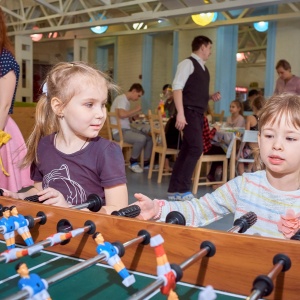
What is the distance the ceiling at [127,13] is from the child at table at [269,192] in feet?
16.9

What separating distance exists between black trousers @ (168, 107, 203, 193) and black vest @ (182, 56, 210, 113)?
0.26 feet

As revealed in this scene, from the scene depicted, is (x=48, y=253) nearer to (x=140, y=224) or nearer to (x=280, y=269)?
(x=140, y=224)

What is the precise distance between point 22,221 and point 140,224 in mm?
289

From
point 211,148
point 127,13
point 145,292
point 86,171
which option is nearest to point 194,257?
point 145,292

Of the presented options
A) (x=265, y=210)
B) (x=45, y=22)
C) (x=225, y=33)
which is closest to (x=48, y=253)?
(x=265, y=210)

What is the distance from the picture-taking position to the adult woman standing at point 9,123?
7.93ft

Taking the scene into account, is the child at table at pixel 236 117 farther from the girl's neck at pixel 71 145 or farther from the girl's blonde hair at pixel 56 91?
the girl's neck at pixel 71 145

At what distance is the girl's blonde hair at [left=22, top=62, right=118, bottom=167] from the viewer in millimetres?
1815

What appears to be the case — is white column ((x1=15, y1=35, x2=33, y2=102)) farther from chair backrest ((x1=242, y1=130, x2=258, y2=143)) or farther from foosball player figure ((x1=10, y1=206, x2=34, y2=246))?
foosball player figure ((x1=10, y1=206, x2=34, y2=246))

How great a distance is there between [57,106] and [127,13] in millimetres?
8447

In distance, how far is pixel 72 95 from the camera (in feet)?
5.89

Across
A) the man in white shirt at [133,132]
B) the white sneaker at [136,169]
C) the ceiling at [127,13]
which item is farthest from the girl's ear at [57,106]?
the man in white shirt at [133,132]

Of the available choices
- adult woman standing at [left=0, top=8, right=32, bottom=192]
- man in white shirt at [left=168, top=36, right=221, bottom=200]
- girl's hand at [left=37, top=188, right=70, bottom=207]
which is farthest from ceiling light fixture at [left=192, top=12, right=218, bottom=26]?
girl's hand at [left=37, top=188, right=70, bottom=207]

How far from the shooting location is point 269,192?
1511 mm
